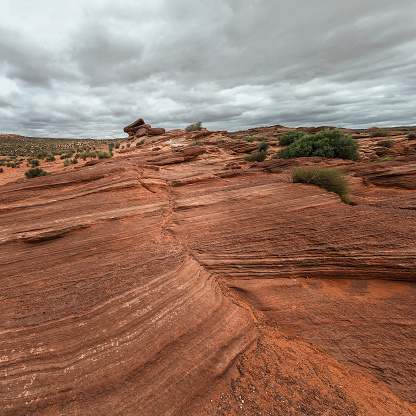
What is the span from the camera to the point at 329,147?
1506 cm

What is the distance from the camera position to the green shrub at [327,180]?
7.96m

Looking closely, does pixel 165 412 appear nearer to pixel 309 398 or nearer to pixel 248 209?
pixel 309 398

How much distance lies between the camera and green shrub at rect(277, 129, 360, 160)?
15.3 metres

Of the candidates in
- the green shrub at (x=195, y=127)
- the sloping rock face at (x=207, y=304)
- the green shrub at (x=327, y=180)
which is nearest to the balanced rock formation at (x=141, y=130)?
the green shrub at (x=195, y=127)

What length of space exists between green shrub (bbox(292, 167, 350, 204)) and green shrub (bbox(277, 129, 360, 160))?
8.08m

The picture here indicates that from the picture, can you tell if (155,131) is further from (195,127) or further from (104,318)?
(104,318)

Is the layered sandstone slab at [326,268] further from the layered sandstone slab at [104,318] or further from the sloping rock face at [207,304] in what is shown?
the layered sandstone slab at [104,318]

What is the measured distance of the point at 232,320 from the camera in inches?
164

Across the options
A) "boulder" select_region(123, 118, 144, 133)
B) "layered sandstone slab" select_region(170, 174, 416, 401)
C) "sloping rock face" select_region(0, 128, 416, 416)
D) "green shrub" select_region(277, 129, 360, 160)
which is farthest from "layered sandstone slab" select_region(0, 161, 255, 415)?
"boulder" select_region(123, 118, 144, 133)

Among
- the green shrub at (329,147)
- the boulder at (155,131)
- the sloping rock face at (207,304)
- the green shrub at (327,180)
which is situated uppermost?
the boulder at (155,131)

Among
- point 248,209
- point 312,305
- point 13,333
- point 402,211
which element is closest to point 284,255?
point 312,305

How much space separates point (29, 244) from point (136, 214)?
3039mm

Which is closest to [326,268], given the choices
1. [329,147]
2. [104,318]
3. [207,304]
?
[207,304]

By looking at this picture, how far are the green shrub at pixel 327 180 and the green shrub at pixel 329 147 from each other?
8.08 m
